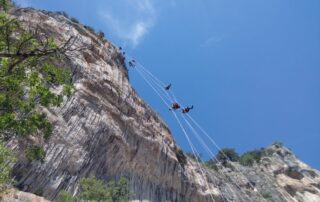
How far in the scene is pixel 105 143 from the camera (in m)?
29.7

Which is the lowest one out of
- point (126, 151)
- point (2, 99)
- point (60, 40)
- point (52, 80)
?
point (2, 99)

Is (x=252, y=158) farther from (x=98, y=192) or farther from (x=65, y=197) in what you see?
(x=65, y=197)

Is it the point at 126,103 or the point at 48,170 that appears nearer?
the point at 48,170

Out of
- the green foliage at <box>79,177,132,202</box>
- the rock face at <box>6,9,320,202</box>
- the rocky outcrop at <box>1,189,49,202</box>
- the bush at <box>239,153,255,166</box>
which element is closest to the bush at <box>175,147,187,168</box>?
the rock face at <box>6,9,320,202</box>

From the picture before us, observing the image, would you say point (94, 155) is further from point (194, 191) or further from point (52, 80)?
point (52, 80)

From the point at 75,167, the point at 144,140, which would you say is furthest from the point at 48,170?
the point at 144,140

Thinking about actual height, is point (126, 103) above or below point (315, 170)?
below

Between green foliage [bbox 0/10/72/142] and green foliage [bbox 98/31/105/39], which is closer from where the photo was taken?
green foliage [bbox 0/10/72/142]

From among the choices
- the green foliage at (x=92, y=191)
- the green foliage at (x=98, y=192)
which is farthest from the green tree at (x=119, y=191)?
the green foliage at (x=92, y=191)

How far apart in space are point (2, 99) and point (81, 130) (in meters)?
17.4

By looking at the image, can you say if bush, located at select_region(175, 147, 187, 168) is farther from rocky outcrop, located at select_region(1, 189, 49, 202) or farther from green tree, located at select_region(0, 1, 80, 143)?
green tree, located at select_region(0, 1, 80, 143)

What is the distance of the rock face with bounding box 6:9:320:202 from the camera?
25.1m

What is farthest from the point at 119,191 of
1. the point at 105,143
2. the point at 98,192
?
the point at 105,143

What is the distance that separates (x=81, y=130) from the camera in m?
28.4
